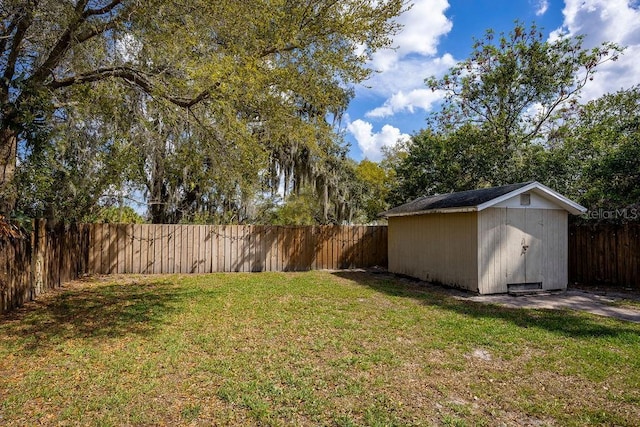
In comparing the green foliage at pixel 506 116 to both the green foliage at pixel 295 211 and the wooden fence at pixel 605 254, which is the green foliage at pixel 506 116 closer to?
the wooden fence at pixel 605 254

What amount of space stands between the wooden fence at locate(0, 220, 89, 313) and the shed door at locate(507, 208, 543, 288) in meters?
9.42

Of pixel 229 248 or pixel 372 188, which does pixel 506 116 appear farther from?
pixel 229 248

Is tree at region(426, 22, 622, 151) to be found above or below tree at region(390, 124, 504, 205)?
above

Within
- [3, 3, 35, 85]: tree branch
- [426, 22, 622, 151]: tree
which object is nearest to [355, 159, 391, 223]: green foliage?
[426, 22, 622, 151]: tree

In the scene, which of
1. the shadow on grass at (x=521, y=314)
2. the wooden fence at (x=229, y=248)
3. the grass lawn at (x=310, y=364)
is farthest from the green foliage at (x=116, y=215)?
the shadow on grass at (x=521, y=314)

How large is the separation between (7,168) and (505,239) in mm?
9340

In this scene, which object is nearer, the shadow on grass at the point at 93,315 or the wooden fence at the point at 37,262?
the shadow on grass at the point at 93,315

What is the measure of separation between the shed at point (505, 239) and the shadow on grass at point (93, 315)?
611 centimetres

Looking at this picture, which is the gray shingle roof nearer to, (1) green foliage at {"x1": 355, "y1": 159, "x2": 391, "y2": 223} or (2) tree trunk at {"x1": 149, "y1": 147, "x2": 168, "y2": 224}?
(2) tree trunk at {"x1": 149, "y1": 147, "x2": 168, "y2": 224}

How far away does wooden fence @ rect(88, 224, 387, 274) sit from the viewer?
10008 mm

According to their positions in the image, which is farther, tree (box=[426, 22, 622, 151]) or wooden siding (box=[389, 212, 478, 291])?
tree (box=[426, 22, 622, 151])

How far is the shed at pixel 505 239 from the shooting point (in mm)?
7867

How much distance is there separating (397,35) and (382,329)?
511cm

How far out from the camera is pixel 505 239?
8.00 metres
